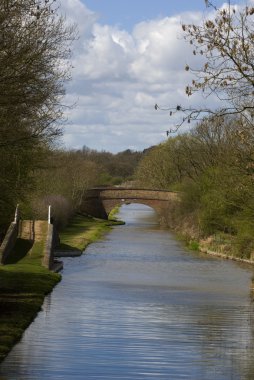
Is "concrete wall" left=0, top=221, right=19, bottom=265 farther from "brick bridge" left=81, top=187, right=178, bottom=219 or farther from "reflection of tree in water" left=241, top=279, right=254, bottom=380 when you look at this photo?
"brick bridge" left=81, top=187, right=178, bottom=219

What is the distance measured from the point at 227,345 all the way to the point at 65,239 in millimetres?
47387

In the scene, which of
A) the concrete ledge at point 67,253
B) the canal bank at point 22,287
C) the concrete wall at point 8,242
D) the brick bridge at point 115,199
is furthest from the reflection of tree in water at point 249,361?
the brick bridge at point 115,199

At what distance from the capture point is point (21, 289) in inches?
1176

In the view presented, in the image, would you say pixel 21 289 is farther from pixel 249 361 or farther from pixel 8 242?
pixel 249 361

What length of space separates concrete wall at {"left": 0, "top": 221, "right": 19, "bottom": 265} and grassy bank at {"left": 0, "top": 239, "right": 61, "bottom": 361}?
21.3 inches

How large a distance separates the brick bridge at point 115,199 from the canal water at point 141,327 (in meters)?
47.8

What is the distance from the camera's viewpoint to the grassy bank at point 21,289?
2032 centimetres

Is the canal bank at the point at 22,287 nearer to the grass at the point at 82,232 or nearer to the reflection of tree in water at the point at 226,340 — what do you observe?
the grass at the point at 82,232

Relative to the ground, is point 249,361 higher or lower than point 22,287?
lower

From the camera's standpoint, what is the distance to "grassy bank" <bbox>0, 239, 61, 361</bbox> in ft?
66.7

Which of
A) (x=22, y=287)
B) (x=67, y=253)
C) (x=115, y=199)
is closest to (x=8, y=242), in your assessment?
(x=22, y=287)

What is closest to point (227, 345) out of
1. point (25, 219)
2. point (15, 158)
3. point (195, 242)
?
point (15, 158)

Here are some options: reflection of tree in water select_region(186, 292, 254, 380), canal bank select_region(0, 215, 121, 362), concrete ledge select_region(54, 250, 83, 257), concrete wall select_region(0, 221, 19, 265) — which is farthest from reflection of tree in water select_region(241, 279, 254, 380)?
concrete ledge select_region(54, 250, 83, 257)

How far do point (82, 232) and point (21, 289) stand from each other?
1920 inches
